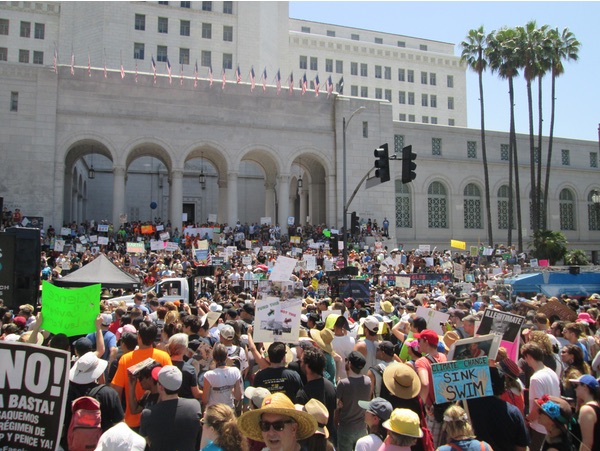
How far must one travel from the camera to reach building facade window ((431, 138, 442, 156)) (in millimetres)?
Result: 46672

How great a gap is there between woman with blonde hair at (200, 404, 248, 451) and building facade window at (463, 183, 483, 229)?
147 ft

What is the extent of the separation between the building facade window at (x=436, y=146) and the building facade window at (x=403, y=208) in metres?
3.95

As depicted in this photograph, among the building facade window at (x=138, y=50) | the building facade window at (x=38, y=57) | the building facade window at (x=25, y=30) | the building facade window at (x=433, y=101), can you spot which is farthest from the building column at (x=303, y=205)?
the building facade window at (x=433, y=101)

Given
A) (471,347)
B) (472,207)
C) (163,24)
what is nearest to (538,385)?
(471,347)

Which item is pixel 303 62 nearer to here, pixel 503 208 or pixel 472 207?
pixel 472 207

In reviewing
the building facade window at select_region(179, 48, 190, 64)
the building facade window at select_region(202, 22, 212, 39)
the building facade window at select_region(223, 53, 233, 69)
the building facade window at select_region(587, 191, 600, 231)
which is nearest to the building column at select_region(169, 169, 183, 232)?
the building facade window at select_region(179, 48, 190, 64)

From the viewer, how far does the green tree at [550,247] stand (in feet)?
128

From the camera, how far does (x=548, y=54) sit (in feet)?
141

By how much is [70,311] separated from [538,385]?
6224mm

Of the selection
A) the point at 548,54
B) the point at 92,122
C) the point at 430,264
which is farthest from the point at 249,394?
the point at 548,54

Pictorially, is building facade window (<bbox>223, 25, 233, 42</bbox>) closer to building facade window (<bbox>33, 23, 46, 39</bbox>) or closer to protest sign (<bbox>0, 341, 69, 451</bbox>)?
building facade window (<bbox>33, 23, 46, 39</bbox>)

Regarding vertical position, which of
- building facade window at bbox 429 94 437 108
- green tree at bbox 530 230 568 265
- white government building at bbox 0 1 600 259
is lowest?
green tree at bbox 530 230 568 265

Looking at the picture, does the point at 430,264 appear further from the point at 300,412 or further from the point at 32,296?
the point at 300,412

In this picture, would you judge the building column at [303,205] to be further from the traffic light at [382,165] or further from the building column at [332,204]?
the traffic light at [382,165]
